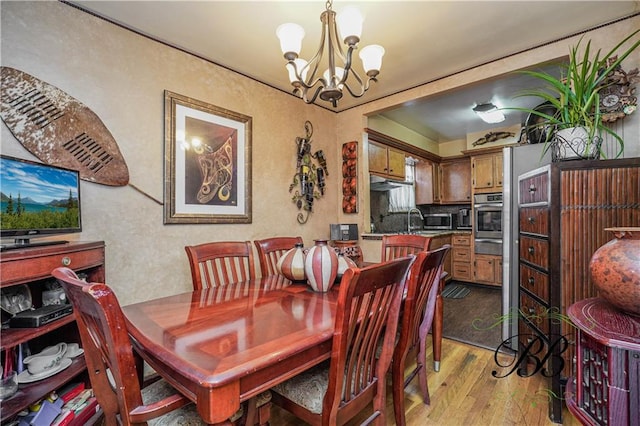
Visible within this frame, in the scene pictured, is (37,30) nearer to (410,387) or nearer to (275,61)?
(275,61)

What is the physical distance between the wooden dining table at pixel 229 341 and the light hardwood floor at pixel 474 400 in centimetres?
80

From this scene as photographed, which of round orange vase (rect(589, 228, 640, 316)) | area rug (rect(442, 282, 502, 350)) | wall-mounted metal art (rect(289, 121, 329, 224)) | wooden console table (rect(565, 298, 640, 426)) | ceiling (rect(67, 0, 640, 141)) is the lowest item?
area rug (rect(442, 282, 502, 350))

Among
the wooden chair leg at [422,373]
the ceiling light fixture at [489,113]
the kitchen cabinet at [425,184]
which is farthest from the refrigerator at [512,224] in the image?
the kitchen cabinet at [425,184]

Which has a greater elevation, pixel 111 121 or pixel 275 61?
pixel 275 61

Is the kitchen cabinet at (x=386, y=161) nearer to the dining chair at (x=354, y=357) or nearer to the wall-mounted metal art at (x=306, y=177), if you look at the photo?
the wall-mounted metal art at (x=306, y=177)

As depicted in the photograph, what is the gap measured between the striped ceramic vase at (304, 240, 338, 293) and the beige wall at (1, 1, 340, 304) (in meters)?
1.32

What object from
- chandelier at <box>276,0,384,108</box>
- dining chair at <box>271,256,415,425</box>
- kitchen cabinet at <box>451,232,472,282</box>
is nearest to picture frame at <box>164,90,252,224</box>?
chandelier at <box>276,0,384,108</box>

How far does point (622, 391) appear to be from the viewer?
2.76ft

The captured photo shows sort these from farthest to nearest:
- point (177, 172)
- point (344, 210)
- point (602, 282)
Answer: point (344, 210)
point (177, 172)
point (602, 282)

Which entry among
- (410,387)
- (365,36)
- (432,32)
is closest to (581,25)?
(432,32)

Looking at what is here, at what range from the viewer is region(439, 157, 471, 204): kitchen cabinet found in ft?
17.7

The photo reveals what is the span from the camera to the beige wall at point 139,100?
1813 millimetres

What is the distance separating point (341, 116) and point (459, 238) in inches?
113

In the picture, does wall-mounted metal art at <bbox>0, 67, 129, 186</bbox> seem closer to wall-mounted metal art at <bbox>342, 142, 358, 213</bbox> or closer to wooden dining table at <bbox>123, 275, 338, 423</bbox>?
wooden dining table at <bbox>123, 275, 338, 423</bbox>
